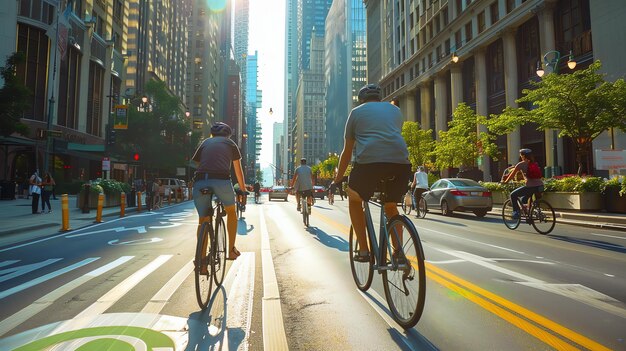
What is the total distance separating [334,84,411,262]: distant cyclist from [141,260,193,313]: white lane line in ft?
7.14

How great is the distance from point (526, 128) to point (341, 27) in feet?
361

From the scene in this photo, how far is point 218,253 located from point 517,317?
318cm

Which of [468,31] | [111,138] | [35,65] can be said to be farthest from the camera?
[468,31]

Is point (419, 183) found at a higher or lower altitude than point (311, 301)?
higher

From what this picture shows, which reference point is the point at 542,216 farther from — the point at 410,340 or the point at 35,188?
the point at 35,188

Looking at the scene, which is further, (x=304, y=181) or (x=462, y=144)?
(x=462, y=144)

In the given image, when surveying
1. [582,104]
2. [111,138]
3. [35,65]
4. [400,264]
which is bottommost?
[400,264]

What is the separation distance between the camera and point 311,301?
413 cm

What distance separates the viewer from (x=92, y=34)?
43438mm

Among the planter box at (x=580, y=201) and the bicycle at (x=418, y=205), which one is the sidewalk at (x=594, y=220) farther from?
the bicycle at (x=418, y=205)

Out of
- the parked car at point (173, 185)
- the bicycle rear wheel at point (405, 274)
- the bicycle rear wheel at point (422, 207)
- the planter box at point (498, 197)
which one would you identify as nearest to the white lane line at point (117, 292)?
the bicycle rear wheel at point (405, 274)


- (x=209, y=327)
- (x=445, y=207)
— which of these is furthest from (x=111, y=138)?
(x=209, y=327)

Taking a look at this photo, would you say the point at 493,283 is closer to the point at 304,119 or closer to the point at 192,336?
the point at 192,336

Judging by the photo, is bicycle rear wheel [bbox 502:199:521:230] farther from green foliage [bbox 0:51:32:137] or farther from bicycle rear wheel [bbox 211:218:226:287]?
green foliage [bbox 0:51:32:137]
